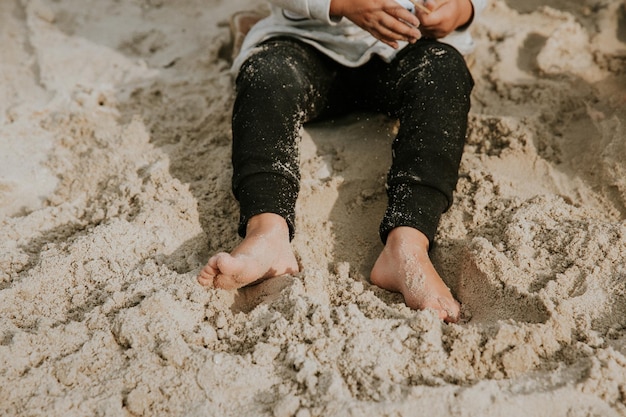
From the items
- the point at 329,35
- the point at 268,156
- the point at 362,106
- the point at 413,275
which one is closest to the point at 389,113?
the point at 362,106

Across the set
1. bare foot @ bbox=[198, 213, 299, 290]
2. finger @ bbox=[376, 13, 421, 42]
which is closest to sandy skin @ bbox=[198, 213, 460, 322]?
bare foot @ bbox=[198, 213, 299, 290]

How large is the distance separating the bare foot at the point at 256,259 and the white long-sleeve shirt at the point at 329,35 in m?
0.58

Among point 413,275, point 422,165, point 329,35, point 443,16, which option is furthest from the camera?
point 329,35

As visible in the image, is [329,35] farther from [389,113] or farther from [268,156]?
[268,156]

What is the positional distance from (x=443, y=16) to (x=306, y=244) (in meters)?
0.73

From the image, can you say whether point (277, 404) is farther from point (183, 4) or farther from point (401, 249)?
point (183, 4)

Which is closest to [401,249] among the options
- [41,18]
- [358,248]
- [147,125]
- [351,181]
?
[358,248]

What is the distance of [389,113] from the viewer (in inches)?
66.6

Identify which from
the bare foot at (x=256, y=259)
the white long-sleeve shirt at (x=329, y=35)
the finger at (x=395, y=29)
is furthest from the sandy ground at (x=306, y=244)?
the finger at (x=395, y=29)

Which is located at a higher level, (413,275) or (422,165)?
(422,165)

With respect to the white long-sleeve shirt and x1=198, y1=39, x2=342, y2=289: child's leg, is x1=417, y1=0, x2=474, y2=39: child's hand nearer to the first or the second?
the white long-sleeve shirt

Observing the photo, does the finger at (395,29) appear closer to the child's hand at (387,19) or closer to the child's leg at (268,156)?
the child's hand at (387,19)

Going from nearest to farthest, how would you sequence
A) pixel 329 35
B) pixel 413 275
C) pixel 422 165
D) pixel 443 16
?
pixel 413 275
pixel 422 165
pixel 443 16
pixel 329 35

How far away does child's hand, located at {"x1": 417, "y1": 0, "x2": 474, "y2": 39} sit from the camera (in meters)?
1.54
